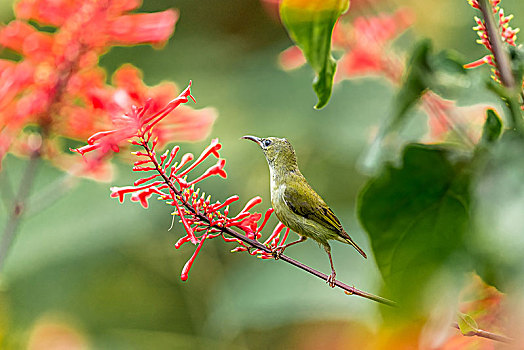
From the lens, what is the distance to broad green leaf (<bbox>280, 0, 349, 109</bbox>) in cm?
37

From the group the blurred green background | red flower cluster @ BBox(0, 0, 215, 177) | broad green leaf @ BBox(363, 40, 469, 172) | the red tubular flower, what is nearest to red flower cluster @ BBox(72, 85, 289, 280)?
the red tubular flower

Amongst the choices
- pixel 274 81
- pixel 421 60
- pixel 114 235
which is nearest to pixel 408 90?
pixel 421 60

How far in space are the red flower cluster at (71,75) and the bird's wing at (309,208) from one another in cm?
21

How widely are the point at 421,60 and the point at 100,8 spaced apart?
1.37ft

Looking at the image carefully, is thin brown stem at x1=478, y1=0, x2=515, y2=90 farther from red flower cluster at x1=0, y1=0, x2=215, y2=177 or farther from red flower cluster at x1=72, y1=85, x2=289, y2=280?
red flower cluster at x1=0, y1=0, x2=215, y2=177

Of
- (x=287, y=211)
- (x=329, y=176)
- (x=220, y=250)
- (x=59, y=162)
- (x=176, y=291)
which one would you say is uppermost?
(x=287, y=211)

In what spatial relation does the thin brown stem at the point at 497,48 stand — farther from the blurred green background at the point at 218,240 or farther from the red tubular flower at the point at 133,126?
the blurred green background at the point at 218,240

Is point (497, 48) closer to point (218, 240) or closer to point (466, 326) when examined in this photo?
point (466, 326)

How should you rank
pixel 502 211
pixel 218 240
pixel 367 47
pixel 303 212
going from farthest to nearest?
pixel 218 240 < pixel 367 47 < pixel 303 212 < pixel 502 211

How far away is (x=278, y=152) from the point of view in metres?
0.61

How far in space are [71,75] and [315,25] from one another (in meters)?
0.45

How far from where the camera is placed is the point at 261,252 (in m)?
0.43

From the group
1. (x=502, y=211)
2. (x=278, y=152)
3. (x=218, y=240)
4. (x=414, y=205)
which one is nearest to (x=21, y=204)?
(x=278, y=152)

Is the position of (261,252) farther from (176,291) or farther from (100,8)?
(176,291)
